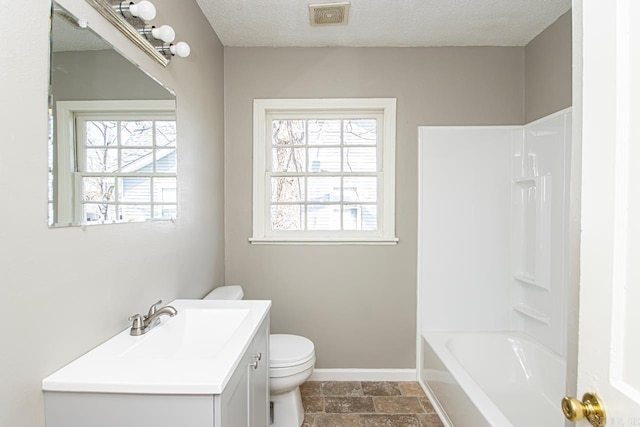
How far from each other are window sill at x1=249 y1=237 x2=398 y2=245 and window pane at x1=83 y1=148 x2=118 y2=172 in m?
1.38

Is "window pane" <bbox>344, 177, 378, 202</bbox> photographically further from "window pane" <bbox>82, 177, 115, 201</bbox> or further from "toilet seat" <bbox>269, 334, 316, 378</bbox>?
"window pane" <bbox>82, 177, 115, 201</bbox>

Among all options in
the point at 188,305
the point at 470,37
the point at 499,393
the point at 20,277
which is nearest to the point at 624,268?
the point at 20,277

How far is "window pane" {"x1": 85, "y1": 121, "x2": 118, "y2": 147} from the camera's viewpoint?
1079 mm

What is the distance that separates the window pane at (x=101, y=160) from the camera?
1084 millimetres

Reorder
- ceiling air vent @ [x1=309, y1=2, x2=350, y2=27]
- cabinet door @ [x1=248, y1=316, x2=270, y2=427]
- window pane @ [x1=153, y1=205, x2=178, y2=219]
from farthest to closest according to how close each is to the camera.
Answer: ceiling air vent @ [x1=309, y1=2, x2=350, y2=27]
window pane @ [x1=153, y1=205, x2=178, y2=219]
cabinet door @ [x1=248, y1=316, x2=270, y2=427]

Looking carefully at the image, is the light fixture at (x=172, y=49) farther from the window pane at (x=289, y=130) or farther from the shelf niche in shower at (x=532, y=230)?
the shelf niche in shower at (x=532, y=230)

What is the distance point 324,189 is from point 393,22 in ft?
4.03

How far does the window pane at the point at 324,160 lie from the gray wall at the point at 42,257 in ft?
3.86

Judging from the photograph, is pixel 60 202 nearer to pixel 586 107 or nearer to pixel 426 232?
pixel 586 107

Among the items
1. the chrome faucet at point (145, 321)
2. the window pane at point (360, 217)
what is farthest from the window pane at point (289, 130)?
the chrome faucet at point (145, 321)

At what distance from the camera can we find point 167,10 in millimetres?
1605

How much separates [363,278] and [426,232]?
23.4 inches

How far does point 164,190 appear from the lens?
5.13 feet

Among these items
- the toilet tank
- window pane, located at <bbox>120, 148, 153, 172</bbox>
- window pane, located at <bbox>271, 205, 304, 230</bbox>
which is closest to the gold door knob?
window pane, located at <bbox>120, 148, 153, 172</bbox>
